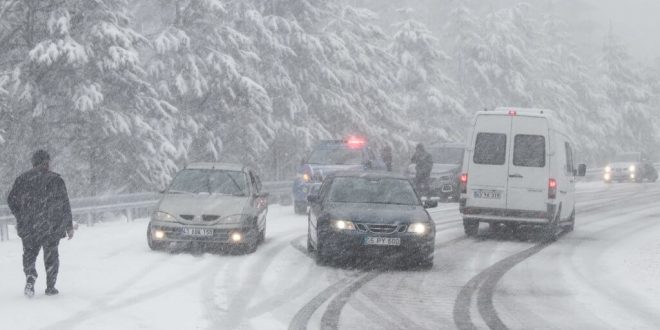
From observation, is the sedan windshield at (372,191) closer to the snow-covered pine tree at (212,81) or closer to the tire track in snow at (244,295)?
the tire track in snow at (244,295)

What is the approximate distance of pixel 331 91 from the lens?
103ft

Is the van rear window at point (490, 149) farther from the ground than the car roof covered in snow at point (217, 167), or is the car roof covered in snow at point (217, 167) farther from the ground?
the van rear window at point (490, 149)

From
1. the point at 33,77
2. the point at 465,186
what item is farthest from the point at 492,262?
the point at 33,77

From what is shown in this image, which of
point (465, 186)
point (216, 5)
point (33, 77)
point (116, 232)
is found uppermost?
point (216, 5)

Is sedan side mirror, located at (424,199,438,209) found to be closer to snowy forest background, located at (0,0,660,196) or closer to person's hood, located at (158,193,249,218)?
person's hood, located at (158,193,249,218)

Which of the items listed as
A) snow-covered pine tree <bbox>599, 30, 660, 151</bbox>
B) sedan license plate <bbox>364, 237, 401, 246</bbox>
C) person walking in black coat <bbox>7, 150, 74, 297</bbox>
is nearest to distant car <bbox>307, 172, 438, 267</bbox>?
sedan license plate <bbox>364, 237, 401, 246</bbox>

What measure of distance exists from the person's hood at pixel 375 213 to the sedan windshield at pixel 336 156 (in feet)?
29.6

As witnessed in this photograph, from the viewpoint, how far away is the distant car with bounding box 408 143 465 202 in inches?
1069

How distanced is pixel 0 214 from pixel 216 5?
35.5ft

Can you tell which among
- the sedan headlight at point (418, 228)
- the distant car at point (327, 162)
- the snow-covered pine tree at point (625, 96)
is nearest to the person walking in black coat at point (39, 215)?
the sedan headlight at point (418, 228)

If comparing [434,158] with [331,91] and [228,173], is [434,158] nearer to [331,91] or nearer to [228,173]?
[331,91]

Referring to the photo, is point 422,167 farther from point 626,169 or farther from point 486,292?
point 626,169

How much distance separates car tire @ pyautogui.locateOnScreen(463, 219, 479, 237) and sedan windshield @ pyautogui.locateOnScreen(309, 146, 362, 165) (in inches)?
210

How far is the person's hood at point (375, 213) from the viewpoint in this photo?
40.6 ft
